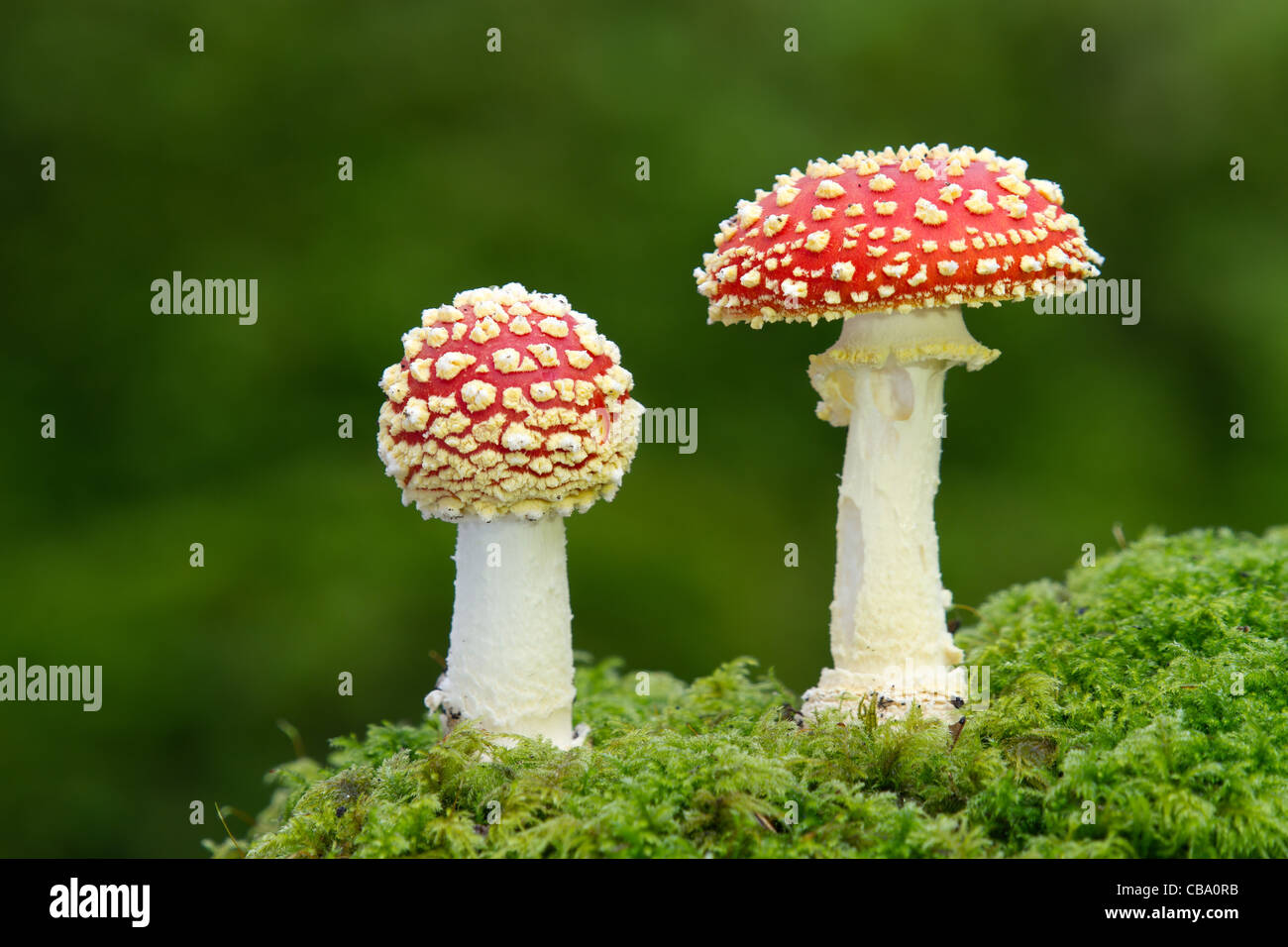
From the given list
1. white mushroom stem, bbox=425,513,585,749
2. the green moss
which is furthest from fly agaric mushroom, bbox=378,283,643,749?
the green moss

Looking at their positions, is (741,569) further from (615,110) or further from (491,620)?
(491,620)

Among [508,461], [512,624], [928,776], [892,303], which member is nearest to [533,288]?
[512,624]

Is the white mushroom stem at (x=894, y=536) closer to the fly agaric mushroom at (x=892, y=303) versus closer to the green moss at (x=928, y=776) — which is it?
the fly agaric mushroom at (x=892, y=303)

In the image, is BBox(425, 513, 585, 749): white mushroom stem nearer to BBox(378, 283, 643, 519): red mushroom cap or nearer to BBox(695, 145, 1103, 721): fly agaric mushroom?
BBox(378, 283, 643, 519): red mushroom cap

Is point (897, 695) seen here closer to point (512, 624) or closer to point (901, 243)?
point (512, 624)

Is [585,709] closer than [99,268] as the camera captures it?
Yes

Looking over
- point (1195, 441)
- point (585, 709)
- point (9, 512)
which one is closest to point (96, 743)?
point (9, 512)
